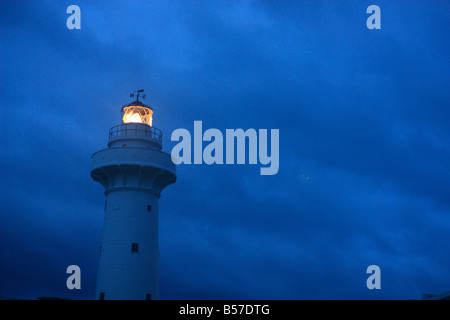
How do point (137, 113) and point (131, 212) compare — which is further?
point (137, 113)

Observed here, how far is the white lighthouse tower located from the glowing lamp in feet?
1.96

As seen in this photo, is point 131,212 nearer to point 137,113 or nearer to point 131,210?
point 131,210

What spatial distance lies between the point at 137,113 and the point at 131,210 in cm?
773

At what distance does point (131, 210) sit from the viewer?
42062mm

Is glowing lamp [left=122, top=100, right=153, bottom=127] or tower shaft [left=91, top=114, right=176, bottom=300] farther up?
glowing lamp [left=122, top=100, right=153, bottom=127]

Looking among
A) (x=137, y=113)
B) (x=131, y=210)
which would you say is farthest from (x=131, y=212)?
(x=137, y=113)

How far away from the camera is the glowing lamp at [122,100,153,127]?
44906mm
